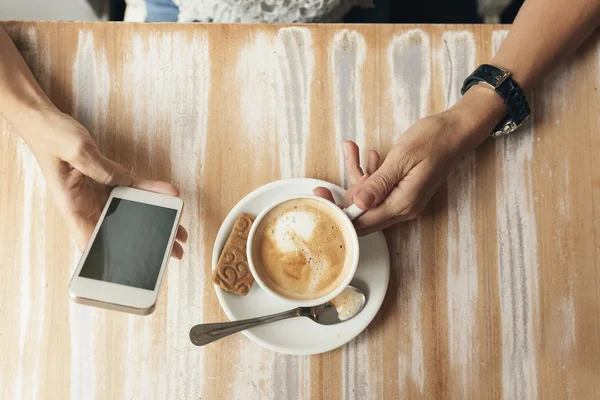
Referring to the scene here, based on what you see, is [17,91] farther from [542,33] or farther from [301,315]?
[542,33]

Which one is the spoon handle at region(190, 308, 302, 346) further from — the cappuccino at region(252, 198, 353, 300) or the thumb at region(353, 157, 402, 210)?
the thumb at region(353, 157, 402, 210)

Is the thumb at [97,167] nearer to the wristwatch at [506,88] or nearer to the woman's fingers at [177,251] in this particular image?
the woman's fingers at [177,251]

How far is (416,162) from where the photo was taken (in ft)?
2.49

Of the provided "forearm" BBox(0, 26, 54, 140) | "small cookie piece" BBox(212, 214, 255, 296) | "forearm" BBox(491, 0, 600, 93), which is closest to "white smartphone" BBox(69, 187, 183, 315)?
"small cookie piece" BBox(212, 214, 255, 296)

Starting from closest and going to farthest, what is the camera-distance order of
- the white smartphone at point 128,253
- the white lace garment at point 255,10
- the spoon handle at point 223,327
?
the white smartphone at point 128,253 → the spoon handle at point 223,327 → the white lace garment at point 255,10

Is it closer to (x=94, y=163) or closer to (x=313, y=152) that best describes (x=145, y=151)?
(x=94, y=163)

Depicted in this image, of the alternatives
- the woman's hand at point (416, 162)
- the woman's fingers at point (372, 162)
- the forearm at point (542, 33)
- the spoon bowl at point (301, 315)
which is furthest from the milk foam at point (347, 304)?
the forearm at point (542, 33)

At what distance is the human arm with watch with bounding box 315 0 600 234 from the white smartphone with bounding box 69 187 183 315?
28 centimetres

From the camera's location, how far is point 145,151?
0.84m

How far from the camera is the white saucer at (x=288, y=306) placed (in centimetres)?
75

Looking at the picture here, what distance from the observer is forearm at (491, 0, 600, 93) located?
0.79 metres

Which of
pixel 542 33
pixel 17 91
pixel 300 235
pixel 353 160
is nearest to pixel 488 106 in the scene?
pixel 542 33

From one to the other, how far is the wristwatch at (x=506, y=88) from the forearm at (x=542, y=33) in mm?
20

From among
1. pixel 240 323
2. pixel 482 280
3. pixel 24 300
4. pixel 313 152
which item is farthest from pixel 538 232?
pixel 24 300
